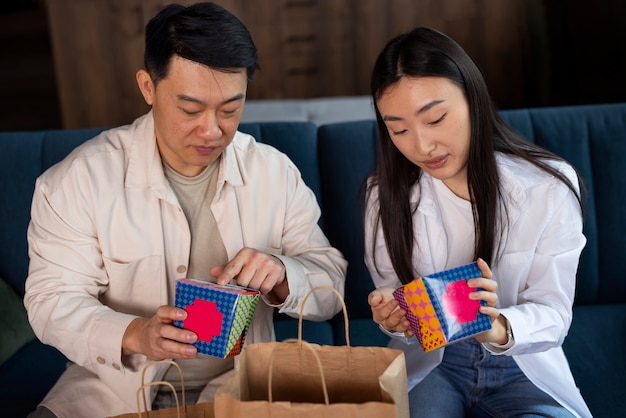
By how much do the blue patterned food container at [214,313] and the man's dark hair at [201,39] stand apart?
1.53 ft

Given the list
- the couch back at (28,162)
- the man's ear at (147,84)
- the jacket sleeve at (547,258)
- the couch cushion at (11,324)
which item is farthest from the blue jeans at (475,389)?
the couch cushion at (11,324)

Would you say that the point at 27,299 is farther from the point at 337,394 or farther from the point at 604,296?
the point at 604,296

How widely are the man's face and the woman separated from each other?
310 millimetres

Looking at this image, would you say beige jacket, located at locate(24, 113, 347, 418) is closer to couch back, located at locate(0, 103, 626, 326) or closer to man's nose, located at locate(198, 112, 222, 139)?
man's nose, located at locate(198, 112, 222, 139)

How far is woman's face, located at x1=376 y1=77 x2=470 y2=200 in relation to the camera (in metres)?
1.57

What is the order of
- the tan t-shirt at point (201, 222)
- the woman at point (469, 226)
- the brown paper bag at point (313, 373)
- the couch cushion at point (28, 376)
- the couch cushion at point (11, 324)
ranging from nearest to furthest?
1. the brown paper bag at point (313, 373)
2. the woman at point (469, 226)
3. the tan t-shirt at point (201, 222)
4. the couch cushion at point (28, 376)
5. the couch cushion at point (11, 324)

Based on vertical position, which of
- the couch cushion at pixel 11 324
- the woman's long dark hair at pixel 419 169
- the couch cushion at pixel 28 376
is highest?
the woman's long dark hair at pixel 419 169

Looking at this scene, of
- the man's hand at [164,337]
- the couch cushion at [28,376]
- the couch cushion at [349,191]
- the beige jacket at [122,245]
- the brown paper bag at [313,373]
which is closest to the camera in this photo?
the brown paper bag at [313,373]

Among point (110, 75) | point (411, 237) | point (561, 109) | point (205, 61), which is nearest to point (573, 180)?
point (411, 237)

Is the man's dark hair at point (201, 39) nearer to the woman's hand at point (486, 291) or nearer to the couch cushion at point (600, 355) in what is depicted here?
the woman's hand at point (486, 291)

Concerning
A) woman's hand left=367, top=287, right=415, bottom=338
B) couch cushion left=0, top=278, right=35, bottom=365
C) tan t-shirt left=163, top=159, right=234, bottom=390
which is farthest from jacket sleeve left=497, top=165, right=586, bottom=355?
couch cushion left=0, top=278, right=35, bottom=365

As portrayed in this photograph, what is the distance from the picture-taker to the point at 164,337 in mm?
1501

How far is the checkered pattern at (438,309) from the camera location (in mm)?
1425

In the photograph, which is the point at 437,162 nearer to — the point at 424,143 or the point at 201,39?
the point at 424,143
